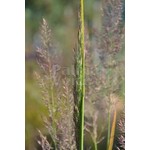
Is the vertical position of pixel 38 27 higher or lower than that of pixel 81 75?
higher

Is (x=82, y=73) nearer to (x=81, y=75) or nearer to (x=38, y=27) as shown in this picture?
(x=81, y=75)

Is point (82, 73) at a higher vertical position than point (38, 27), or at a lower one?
lower

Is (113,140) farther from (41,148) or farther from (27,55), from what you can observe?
(27,55)

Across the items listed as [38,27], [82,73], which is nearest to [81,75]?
[82,73]

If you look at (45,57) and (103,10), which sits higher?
(103,10)
